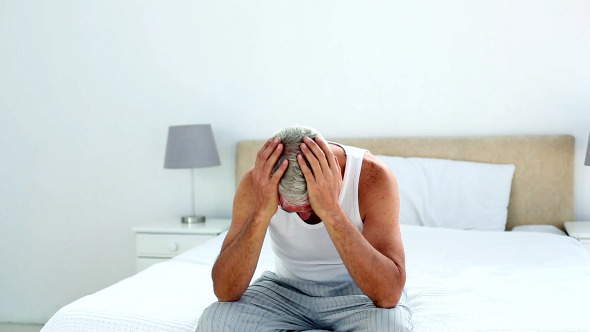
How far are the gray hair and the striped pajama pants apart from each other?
29 centimetres

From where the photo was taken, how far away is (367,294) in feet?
5.36

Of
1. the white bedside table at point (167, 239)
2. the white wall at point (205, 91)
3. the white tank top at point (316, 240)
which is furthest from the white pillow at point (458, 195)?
the white tank top at point (316, 240)

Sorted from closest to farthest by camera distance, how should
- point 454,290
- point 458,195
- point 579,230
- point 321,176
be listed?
point 321,176, point 454,290, point 579,230, point 458,195

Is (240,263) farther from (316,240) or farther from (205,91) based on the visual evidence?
(205,91)

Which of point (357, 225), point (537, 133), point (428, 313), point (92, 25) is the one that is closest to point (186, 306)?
point (357, 225)

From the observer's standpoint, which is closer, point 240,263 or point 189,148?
point 240,263

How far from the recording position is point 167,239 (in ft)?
11.0

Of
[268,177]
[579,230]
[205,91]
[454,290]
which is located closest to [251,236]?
[268,177]

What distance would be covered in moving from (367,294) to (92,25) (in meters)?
2.80

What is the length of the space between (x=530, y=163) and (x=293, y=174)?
1.92 meters

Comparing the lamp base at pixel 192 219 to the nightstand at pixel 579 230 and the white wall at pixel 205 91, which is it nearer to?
the white wall at pixel 205 91

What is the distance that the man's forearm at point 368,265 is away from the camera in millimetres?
1608

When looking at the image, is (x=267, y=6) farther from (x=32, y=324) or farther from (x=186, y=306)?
(x=32, y=324)

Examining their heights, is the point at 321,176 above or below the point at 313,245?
above
